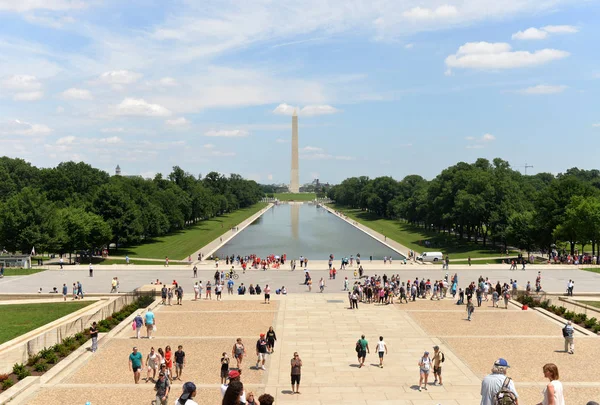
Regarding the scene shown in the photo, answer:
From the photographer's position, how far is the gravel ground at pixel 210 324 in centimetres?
2874

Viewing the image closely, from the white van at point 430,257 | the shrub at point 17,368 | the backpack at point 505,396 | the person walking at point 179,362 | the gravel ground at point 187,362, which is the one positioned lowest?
the gravel ground at point 187,362

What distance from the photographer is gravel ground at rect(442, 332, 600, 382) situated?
21.3 meters

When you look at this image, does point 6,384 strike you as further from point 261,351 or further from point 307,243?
point 307,243

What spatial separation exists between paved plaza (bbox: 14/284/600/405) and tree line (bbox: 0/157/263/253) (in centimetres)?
2985

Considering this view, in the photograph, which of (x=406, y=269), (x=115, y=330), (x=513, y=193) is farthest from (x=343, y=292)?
(x=513, y=193)

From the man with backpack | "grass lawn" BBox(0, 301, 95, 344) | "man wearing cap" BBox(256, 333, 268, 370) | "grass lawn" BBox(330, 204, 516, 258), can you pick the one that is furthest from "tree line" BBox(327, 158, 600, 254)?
"grass lawn" BBox(0, 301, 95, 344)

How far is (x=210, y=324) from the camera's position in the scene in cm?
3078

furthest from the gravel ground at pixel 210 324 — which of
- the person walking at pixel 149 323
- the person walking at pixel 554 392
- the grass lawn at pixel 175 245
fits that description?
the grass lawn at pixel 175 245

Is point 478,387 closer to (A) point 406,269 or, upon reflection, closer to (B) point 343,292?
(B) point 343,292

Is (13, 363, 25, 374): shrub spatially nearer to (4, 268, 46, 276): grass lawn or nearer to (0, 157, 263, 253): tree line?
(4, 268, 46, 276): grass lawn

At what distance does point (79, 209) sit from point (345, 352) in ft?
169

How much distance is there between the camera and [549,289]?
1694 inches

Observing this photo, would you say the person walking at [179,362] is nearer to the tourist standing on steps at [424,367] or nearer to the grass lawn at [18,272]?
the tourist standing on steps at [424,367]

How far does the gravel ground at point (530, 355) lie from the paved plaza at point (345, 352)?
0.04 meters
